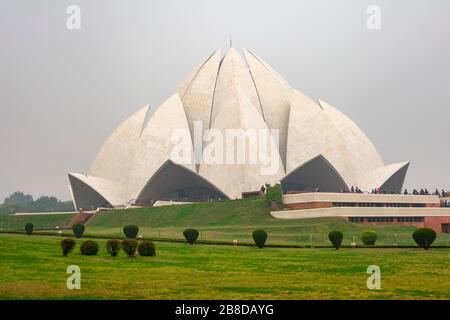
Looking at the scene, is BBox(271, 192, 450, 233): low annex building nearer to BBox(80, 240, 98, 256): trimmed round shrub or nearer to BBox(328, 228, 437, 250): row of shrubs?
BBox(328, 228, 437, 250): row of shrubs

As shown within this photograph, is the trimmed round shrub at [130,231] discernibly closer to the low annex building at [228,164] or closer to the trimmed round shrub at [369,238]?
the trimmed round shrub at [369,238]

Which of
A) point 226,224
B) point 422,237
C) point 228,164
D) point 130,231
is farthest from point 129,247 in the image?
point 228,164

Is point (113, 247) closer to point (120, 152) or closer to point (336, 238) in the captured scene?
point (336, 238)

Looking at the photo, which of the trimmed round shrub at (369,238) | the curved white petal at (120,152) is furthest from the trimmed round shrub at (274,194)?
the curved white petal at (120,152)

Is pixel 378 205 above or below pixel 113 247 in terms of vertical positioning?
above
